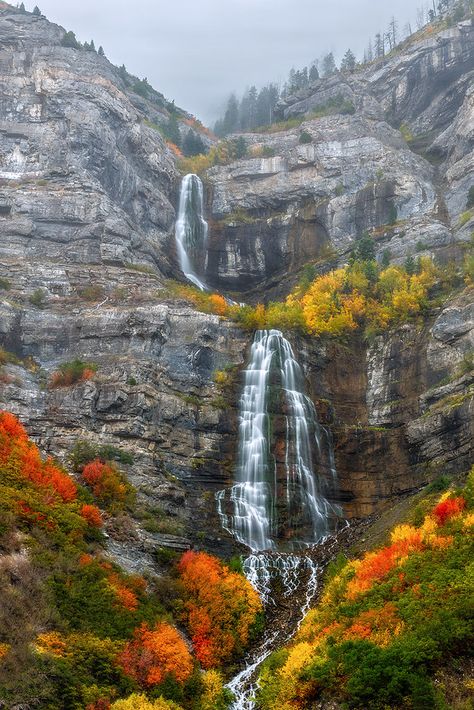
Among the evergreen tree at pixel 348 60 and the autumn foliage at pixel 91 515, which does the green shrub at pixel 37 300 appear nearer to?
the autumn foliage at pixel 91 515

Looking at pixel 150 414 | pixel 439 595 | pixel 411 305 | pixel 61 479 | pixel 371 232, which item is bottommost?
pixel 439 595

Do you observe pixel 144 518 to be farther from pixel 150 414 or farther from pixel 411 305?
pixel 411 305

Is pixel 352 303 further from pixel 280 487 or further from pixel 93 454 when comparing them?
pixel 93 454

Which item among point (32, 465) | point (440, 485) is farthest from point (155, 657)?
point (440, 485)

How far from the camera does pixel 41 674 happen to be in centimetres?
1858

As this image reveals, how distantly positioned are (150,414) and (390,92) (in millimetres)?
61279

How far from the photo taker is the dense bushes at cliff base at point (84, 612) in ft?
62.8

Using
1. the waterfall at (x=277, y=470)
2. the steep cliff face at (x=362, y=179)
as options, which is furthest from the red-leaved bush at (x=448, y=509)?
the steep cliff face at (x=362, y=179)

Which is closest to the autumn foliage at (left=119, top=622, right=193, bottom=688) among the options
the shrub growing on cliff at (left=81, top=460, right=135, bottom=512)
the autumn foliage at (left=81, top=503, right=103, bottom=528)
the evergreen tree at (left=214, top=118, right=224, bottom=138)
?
the autumn foliage at (left=81, top=503, right=103, bottom=528)

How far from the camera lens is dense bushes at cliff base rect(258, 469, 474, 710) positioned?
18641 millimetres

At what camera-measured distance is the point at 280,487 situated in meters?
37.6

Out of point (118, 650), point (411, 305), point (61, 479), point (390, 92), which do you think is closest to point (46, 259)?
point (61, 479)

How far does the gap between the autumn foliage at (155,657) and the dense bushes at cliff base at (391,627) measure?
2997 mm

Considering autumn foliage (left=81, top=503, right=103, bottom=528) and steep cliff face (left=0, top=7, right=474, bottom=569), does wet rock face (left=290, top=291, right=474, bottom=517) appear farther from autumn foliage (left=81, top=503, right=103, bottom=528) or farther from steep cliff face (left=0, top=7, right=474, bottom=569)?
autumn foliage (left=81, top=503, right=103, bottom=528)
